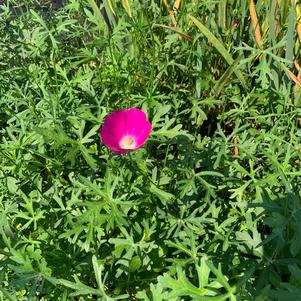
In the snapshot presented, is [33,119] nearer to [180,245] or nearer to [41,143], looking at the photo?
[41,143]

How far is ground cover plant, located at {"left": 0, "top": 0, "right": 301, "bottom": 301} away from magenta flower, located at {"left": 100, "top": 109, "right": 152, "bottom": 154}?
66mm

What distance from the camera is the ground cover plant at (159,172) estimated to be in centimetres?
135

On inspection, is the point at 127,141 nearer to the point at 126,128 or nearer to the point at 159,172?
the point at 126,128

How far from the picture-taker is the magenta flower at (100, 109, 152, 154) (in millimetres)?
1434

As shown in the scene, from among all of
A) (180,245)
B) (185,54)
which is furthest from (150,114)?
(180,245)

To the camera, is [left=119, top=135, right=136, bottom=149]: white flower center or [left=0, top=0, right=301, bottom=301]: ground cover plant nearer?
[left=0, top=0, right=301, bottom=301]: ground cover plant

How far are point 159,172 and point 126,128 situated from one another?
27cm

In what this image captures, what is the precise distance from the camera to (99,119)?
1652 mm

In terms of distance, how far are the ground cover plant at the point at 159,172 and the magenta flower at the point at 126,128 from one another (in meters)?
0.07

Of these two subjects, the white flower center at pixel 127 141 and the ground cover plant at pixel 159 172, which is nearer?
the ground cover plant at pixel 159 172

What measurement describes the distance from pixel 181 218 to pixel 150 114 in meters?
0.42

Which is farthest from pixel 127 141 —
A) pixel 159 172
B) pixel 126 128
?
pixel 159 172

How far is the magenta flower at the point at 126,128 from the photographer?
1434mm

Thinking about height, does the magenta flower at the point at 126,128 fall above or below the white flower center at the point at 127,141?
above
